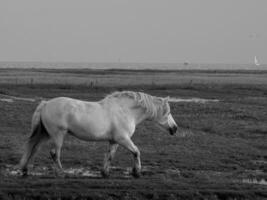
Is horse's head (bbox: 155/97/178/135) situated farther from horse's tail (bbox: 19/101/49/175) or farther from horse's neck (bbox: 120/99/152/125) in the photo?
horse's tail (bbox: 19/101/49/175)

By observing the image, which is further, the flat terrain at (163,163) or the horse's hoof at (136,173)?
the horse's hoof at (136,173)

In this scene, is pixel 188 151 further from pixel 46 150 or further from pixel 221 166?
pixel 46 150

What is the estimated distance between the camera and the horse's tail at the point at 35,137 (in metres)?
11.4

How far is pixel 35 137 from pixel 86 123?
1.02 metres

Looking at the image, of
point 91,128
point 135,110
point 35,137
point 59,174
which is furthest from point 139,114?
point 35,137

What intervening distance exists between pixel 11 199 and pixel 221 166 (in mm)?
5972

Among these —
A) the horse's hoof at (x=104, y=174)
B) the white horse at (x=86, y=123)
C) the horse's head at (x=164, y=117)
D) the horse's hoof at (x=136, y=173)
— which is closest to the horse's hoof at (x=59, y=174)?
the white horse at (x=86, y=123)

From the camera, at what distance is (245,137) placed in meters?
19.6

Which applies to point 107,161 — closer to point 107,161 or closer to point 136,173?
point 107,161

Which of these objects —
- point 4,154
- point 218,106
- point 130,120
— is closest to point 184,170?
point 130,120

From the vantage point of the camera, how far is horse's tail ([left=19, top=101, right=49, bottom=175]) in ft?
37.3

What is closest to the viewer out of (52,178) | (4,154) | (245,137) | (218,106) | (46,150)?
(52,178)

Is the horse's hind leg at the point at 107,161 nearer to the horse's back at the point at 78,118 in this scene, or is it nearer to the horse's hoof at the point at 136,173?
the horse's back at the point at 78,118

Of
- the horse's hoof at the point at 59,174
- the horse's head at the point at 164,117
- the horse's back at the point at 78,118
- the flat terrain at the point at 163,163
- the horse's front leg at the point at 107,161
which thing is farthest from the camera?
the horse's head at the point at 164,117
